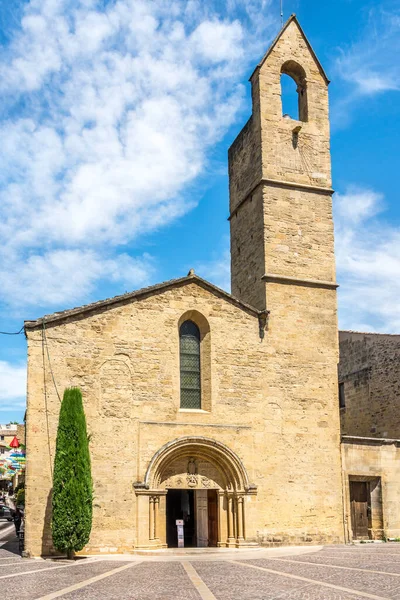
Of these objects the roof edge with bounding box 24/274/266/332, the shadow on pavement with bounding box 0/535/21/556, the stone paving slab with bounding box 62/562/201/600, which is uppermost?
the roof edge with bounding box 24/274/266/332

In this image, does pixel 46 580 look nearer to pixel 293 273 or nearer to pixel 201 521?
pixel 201 521

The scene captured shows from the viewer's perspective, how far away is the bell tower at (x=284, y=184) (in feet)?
68.9

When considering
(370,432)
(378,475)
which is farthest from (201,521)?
(370,432)

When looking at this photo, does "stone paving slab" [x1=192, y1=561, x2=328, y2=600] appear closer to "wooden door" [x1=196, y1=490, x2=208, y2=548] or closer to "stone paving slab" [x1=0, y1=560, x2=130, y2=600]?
"stone paving slab" [x1=0, y1=560, x2=130, y2=600]

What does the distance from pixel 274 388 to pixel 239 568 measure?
22.0ft

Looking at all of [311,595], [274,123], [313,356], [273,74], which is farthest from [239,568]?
[273,74]

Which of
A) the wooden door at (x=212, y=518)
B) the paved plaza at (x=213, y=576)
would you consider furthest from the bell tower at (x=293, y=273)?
the paved plaza at (x=213, y=576)

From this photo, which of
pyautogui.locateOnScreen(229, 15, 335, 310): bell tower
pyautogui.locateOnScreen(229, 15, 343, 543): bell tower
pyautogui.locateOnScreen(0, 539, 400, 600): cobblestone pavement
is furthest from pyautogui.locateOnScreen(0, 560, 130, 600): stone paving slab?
pyautogui.locateOnScreen(229, 15, 335, 310): bell tower

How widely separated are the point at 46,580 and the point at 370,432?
1651 cm

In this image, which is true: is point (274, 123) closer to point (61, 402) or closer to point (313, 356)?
point (313, 356)

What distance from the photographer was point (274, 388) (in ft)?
64.4

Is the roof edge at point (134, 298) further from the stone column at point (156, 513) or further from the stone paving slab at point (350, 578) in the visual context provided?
the stone paving slab at point (350, 578)

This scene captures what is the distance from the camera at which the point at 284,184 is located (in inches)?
843

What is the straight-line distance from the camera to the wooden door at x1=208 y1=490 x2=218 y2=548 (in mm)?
18797
